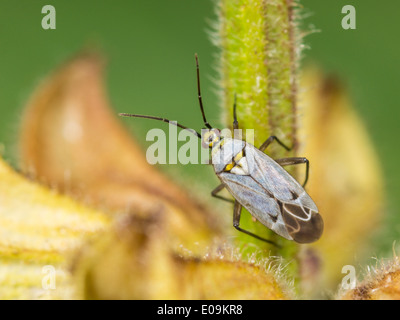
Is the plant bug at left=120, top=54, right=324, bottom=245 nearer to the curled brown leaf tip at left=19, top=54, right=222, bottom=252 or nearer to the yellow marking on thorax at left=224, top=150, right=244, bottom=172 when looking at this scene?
the yellow marking on thorax at left=224, top=150, right=244, bottom=172

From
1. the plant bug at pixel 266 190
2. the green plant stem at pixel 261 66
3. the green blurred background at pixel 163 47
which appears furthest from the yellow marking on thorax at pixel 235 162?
the green blurred background at pixel 163 47

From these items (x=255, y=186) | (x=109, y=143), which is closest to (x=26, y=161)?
(x=109, y=143)

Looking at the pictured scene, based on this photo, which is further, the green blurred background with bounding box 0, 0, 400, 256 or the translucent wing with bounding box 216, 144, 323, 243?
the green blurred background with bounding box 0, 0, 400, 256

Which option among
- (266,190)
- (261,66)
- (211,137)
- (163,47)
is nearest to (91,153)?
(211,137)

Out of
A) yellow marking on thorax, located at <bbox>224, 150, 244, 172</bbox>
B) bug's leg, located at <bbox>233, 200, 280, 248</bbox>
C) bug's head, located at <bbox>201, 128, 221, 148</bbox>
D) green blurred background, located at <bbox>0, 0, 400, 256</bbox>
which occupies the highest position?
green blurred background, located at <bbox>0, 0, 400, 256</bbox>

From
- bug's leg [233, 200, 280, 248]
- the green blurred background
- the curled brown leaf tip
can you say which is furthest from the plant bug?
the green blurred background

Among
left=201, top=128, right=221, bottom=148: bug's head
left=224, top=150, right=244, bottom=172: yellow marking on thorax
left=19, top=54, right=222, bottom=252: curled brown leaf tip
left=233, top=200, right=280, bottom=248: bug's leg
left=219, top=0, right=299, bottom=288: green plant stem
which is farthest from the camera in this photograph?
left=201, top=128, right=221, bottom=148: bug's head

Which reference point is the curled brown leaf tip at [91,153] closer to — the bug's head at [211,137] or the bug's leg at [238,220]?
the bug's leg at [238,220]
